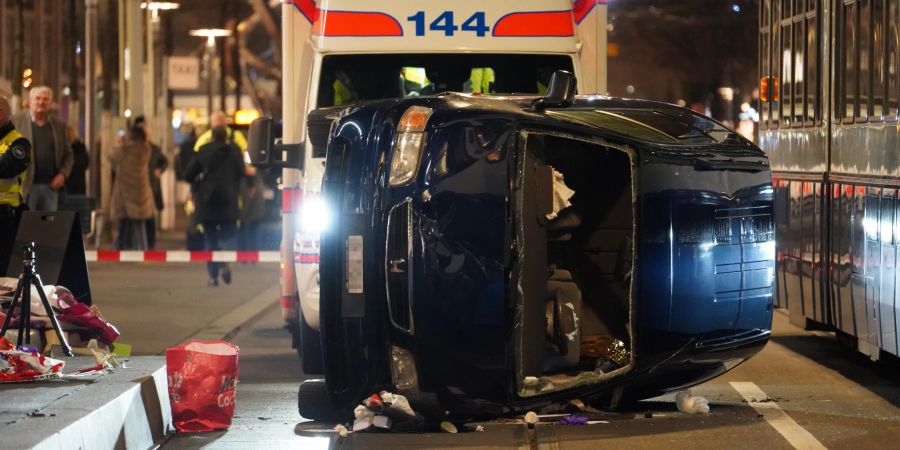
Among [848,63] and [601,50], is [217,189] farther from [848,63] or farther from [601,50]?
[848,63]

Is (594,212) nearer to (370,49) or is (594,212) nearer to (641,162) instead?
(641,162)

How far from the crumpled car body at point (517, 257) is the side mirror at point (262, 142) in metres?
3.32

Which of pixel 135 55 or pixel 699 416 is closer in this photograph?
pixel 699 416

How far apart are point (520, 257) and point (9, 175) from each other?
502 centimetres

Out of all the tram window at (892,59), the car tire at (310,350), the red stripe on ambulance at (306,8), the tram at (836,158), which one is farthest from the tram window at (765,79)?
the car tire at (310,350)

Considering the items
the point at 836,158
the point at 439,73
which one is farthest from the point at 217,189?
the point at 836,158

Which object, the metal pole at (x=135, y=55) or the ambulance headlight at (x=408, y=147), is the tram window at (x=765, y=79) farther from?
the metal pole at (x=135, y=55)

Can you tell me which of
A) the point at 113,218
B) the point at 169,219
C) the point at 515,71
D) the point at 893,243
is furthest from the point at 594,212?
the point at 169,219

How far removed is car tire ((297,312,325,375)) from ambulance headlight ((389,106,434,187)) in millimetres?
3290

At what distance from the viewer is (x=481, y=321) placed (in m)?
8.84

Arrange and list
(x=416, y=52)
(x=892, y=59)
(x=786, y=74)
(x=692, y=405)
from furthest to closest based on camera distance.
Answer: (x=786, y=74) < (x=416, y=52) < (x=892, y=59) < (x=692, y=405)

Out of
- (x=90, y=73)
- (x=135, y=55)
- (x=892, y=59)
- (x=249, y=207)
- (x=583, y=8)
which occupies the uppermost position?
(x=135, y=55)

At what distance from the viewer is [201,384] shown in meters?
9.61

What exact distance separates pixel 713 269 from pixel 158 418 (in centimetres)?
299
